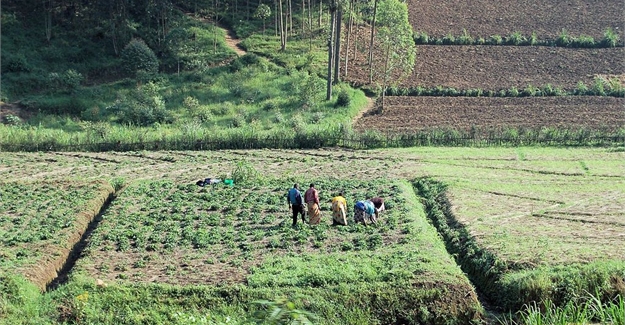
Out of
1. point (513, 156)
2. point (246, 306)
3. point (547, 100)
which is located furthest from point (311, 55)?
point (246, 306)

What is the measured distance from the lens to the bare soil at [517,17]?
6806cm

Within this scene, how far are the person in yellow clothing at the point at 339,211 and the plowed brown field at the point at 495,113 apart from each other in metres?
21.7

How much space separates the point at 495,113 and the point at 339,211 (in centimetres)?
2835

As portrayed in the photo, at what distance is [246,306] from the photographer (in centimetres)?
2108

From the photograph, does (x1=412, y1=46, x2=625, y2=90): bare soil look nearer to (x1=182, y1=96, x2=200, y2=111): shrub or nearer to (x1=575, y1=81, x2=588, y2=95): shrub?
(x1=575, y1=81, x2=588, y2=95): shrub

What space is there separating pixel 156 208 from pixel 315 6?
150 feet

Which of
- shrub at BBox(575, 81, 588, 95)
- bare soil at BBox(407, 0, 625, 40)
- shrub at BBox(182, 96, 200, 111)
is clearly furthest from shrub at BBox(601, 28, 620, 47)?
shrub at BBox(182, 96, 200, 111)

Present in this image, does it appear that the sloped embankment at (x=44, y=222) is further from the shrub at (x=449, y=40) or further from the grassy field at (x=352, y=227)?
the shrub at (x=449, y=40)

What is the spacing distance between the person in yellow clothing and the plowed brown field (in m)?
21.7

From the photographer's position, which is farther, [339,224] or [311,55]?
[311,55]

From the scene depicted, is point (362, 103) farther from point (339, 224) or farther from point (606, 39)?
point (339, 224)

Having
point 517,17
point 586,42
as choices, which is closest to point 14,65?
point 517,17

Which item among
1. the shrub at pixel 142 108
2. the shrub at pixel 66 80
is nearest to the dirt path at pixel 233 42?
the shrub at pixel 142 108

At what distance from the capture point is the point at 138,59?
58.2 meters
